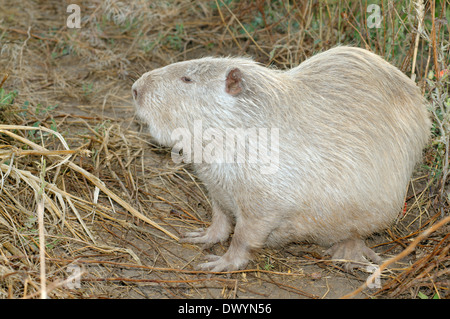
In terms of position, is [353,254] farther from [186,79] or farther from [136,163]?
[136,163]

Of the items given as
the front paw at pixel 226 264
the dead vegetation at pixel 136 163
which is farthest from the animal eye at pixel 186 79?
the front paw at pixel 226 264

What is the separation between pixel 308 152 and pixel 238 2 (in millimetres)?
2595

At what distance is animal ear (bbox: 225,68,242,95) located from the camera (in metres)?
2.80

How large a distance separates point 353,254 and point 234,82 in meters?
1.21

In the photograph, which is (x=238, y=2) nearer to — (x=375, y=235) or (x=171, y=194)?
(x=171, y=194)

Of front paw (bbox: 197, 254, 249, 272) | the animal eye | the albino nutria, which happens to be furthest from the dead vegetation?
the animal eye

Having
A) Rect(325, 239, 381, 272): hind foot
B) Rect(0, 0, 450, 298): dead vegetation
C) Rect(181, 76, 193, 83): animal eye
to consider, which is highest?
Rect(181, 76, 193, 83): animal eye

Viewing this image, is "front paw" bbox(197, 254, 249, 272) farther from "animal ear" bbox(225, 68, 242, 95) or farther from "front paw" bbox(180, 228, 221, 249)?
"animal ear" bbox(225, 68, 242, 95)

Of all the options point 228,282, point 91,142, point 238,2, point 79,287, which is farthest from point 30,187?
point 238,2

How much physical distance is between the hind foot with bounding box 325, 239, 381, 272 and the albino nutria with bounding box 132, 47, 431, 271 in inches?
4.5

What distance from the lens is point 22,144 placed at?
3.38m

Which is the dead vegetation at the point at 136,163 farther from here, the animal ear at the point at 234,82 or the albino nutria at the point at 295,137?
the animal ear at the point at 234,82

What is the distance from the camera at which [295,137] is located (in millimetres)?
2875

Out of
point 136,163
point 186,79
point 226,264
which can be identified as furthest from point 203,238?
point 186,79
